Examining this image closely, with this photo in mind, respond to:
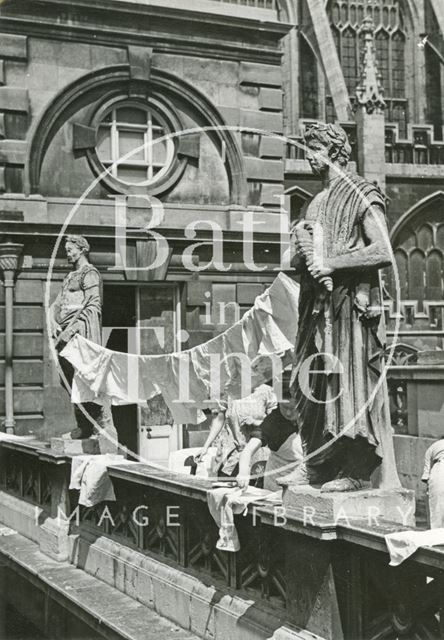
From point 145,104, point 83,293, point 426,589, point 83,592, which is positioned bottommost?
point 83,592

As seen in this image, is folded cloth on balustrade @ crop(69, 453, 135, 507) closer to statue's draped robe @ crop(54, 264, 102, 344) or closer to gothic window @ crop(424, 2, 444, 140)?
statue's draped robe @ crop(54, 264, 102, 344)

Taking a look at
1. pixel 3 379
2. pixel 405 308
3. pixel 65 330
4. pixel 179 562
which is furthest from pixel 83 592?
pixel 405 308

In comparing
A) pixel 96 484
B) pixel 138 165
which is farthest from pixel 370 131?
pixel 96 484

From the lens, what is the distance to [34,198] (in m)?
16.9

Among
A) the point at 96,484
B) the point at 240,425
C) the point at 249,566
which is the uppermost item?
the point at 240,425

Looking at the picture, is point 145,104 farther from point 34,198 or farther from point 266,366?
point 266,366

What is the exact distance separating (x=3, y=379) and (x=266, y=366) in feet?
20.7

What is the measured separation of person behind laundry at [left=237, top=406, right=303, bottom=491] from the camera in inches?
358

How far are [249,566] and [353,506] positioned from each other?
135 centimetres

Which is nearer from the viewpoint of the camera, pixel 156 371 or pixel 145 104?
pixel 156 371

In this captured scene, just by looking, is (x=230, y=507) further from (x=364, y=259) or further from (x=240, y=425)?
(x=240, y=425)

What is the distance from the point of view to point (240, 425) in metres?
10.1

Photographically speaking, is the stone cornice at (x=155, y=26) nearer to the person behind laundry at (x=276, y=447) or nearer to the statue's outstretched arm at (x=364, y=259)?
the person behind laundry at (x=276, y=447)

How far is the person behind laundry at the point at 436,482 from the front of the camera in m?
6.24
